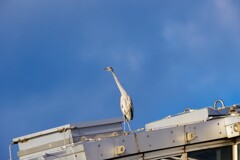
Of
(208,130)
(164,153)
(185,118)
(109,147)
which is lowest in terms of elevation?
(164,153)

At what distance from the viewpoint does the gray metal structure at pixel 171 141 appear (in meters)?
12.1

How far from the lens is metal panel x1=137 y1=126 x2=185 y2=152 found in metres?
12.5

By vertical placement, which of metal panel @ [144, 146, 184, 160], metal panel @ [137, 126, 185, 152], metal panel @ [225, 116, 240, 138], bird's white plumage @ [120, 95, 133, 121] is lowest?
metal panel @ [144, 146, 184, 160]

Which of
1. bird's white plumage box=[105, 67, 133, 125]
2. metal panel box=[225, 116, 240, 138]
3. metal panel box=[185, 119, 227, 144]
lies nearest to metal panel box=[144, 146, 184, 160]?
metal panel box=[185, 119, 227, 144]

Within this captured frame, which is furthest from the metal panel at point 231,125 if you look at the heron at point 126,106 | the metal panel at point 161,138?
the heron at point 126,106

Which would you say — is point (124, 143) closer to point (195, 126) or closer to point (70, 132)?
point (195, 126)

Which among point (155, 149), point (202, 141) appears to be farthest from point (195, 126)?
point (155, 149)

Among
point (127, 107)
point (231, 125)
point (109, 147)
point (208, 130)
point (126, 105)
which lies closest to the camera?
point (109, 147)

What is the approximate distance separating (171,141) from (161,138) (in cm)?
28

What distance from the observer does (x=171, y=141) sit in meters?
12.8

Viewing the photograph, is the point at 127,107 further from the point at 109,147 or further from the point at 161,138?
the point at 109,147

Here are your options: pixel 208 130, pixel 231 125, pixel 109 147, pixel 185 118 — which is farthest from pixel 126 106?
pixel 109 147

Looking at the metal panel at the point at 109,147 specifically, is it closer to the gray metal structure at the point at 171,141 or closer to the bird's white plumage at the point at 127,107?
the gray metal structure at the point at 171,141

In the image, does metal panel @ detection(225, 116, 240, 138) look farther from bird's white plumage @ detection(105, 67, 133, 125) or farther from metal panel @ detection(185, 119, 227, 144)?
bird's white plumage @ detection(105, 67, 133, 125)
